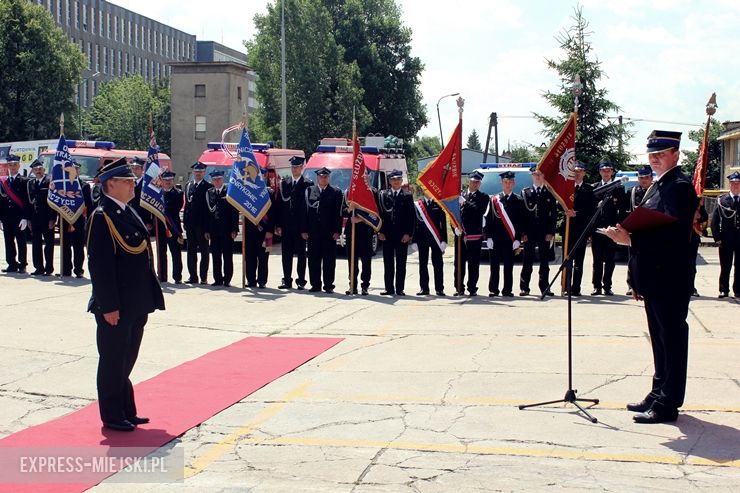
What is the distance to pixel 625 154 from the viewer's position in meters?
29.4

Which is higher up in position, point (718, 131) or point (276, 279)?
point (718, 131)

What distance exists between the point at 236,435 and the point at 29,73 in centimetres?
5129

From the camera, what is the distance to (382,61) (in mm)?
60219

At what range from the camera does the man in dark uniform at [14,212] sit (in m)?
17.5

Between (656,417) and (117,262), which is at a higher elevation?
(117,262)

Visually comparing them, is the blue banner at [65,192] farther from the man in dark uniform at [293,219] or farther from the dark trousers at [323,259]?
the dark trousers at [323,259]

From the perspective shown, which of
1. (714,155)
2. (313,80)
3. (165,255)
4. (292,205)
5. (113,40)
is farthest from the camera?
(113,40)

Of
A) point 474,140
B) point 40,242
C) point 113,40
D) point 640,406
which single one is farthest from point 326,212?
point 474,140

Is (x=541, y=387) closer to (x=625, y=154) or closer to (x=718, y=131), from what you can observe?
(x=625, y=154)

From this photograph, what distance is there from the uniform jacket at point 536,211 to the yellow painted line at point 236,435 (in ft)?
23.7

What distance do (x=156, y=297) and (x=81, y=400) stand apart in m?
1.49

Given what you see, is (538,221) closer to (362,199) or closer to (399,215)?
(399,215)

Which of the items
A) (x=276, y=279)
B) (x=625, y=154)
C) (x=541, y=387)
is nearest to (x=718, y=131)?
(x=625, y=154)

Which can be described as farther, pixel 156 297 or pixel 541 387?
pixel 541 387
